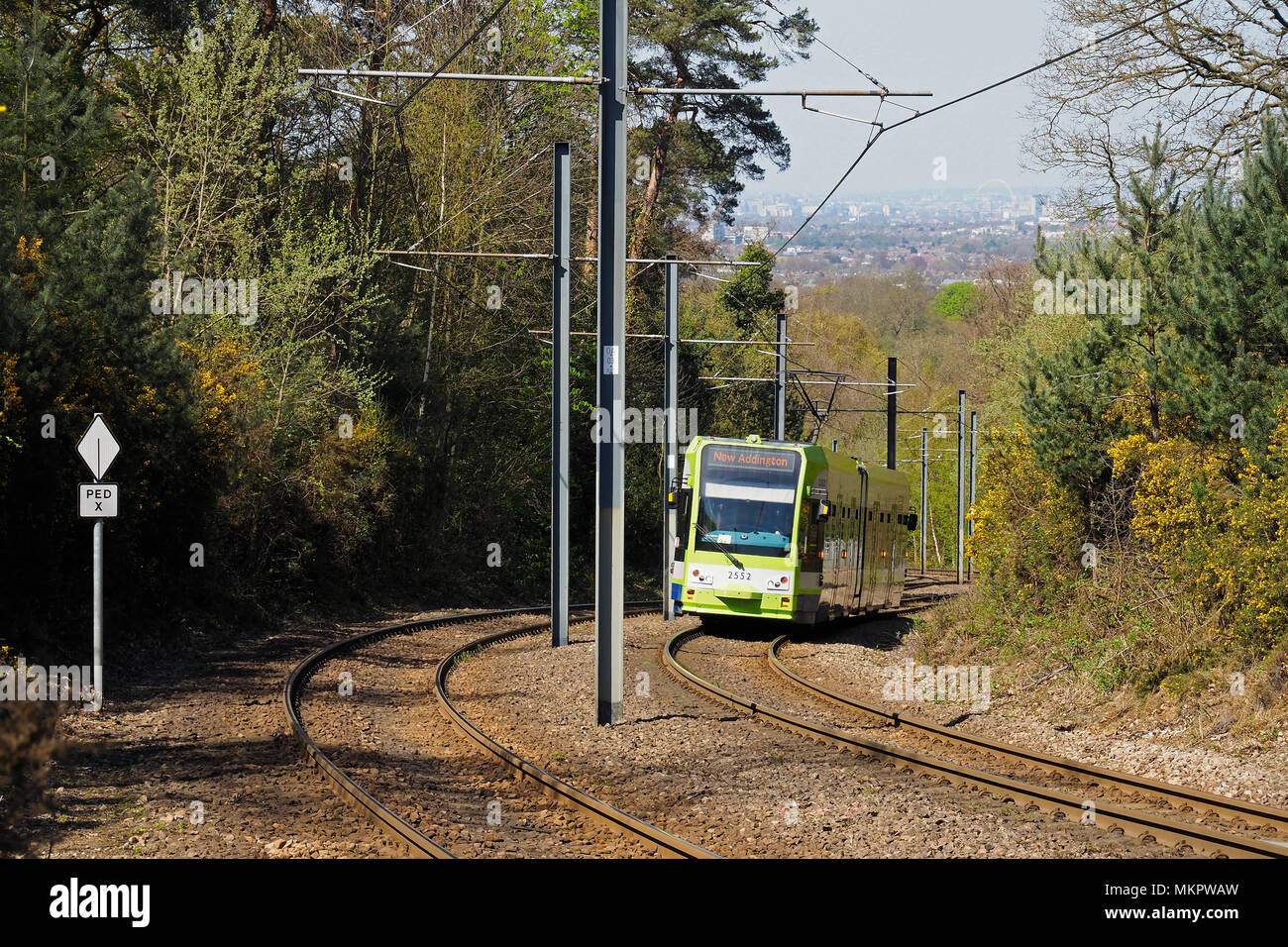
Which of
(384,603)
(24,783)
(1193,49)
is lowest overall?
(384,603)

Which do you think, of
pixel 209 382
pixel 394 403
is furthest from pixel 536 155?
pixel 209 382

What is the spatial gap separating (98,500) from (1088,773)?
1085 cm

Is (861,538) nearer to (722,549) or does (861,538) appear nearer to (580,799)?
Answer: (722,549)

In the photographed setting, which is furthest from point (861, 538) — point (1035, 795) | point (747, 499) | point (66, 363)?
point (1035, 795)

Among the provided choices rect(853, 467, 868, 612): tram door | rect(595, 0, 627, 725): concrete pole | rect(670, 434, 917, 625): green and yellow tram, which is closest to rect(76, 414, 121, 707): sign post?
rect(595, 0, 627, 725): concrete pole

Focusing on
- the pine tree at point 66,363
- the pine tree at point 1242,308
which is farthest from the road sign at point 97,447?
the pine tree at point 1242,308

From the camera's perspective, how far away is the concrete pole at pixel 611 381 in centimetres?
1387

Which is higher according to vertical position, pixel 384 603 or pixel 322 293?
pixel 322 293

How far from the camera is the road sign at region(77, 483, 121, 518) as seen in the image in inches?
571

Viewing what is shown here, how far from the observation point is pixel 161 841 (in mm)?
9039

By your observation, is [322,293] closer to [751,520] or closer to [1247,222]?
[751,520]

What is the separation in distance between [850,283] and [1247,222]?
105m

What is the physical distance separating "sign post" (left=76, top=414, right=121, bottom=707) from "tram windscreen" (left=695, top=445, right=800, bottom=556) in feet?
33.7

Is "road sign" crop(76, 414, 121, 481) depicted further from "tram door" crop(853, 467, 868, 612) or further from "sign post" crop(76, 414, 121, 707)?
"tram door" crop(853, 467, 868, 612)
